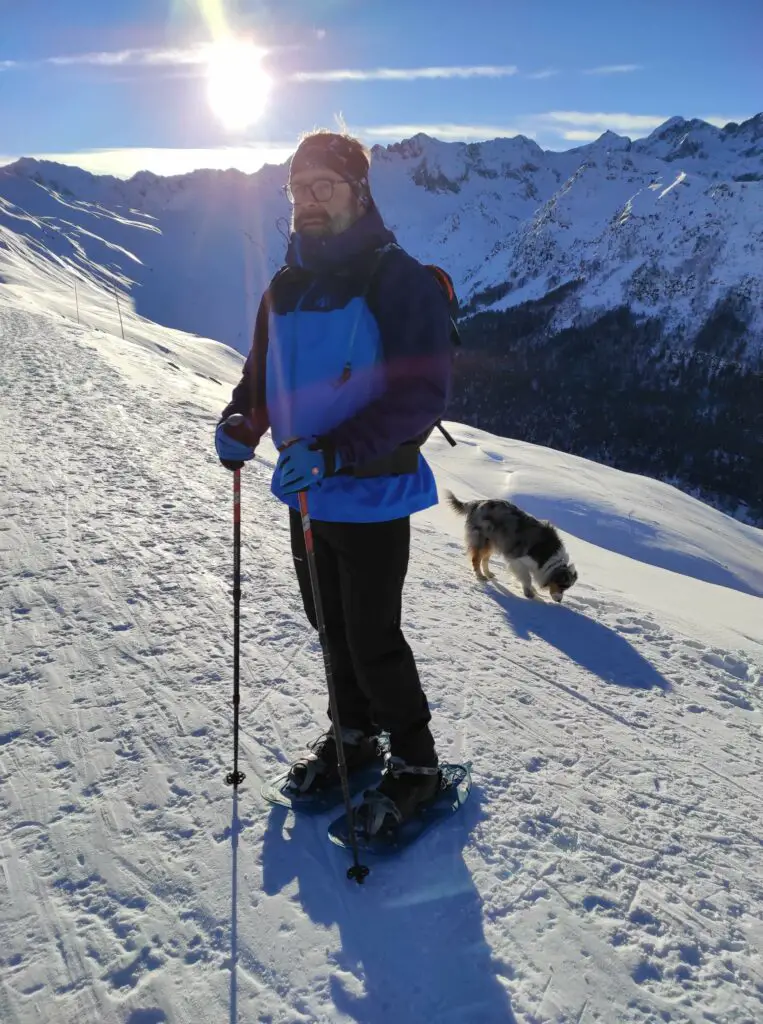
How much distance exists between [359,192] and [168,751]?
2533 millimetres

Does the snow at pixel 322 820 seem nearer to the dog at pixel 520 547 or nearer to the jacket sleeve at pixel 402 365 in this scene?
the dog at pixel 520 547

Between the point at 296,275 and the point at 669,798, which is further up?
the point at 296,275

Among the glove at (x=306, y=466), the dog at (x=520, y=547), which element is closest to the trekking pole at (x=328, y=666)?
the glove at (x=306, y=466)

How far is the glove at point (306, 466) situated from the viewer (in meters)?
2.19

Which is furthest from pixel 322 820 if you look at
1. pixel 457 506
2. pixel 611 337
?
pixel 611 337

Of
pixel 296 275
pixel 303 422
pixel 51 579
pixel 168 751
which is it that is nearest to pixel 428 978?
pixel 168 751

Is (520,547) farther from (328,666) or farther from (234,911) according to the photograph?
(234,911)

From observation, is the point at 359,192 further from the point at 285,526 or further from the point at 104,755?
the point at 285,526

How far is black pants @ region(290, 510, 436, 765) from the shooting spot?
2.48m

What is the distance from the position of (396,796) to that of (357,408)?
1.56 m

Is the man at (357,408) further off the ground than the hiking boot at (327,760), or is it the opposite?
the man at (357,408)

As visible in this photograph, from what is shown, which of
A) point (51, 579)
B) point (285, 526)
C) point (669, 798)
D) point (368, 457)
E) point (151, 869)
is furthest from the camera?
point (285, 526)

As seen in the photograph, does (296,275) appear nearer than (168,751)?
Yes

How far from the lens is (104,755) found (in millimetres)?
3010
